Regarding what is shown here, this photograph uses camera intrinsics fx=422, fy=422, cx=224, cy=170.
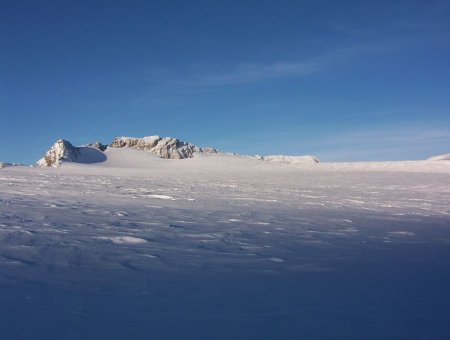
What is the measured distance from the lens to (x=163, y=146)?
1563 inches

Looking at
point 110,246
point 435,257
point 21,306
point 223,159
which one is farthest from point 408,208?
point 223,159

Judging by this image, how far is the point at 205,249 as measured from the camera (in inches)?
195

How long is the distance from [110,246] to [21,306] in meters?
1.94

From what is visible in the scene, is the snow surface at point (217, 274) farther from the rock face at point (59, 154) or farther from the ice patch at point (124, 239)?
the rock face at point (59, 154)

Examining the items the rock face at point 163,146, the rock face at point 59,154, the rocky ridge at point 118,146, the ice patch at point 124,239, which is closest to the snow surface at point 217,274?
the ice patch at point 124,239

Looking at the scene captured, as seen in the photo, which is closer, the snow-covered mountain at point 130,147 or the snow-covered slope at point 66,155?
the snow-covered slope at point 66,155

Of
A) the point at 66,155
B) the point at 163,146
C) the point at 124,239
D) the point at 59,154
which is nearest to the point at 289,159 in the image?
the point at 163,146

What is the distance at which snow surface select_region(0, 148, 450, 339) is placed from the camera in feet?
8.97

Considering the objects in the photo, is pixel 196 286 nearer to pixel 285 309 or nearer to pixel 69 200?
pixel 285 309

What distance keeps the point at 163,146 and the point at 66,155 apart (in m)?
9.46

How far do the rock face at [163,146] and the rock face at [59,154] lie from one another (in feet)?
22.7

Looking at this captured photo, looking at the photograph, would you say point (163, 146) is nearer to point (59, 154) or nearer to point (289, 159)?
point (59, 154)

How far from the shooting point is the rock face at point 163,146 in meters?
39.2

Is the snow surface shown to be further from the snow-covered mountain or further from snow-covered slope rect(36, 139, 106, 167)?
the snow-covered mountain
